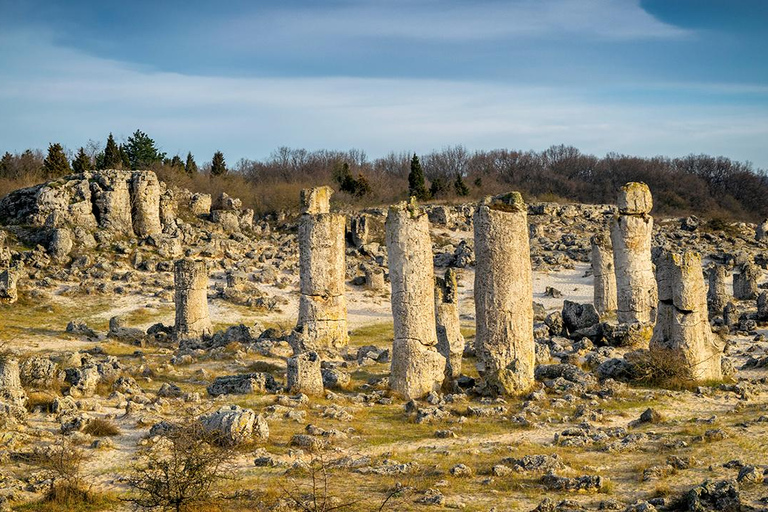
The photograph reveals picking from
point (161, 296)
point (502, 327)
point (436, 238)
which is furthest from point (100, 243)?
point (502, 327)

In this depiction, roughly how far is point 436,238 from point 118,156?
23.2 metres

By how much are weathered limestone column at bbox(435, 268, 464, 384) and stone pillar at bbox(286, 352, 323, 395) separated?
3017 mm

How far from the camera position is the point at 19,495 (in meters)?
11.0

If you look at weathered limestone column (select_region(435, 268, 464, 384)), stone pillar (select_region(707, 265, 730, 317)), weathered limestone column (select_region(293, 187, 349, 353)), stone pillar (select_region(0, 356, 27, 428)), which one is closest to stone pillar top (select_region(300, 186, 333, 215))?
weathered limestone column (select_region(293, 187, 349, 353))

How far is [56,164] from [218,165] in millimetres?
14271

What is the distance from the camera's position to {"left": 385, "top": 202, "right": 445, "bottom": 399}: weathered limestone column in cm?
1773

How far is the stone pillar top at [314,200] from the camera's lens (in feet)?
82.6

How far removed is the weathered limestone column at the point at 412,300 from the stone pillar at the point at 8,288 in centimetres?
1857

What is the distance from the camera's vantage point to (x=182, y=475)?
10.6 metres

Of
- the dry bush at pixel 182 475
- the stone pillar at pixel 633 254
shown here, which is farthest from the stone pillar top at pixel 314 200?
the dry bush at pixel 182 475

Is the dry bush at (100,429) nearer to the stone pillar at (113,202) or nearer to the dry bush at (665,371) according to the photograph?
the dry bush at (665,371)

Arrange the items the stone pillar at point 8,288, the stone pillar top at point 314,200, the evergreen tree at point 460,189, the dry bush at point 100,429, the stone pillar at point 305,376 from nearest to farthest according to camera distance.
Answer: the dry bush at point 100,429
the stone pillar at point 305,376
the stone pillar top at point 314,200
the stone pillar at point 8,288
the evergreen tree at point 460,189

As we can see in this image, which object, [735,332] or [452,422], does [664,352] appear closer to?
[452,422]

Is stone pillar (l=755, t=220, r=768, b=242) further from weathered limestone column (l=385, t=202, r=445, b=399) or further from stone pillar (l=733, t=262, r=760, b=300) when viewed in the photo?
weathered limestone column (l=385, t=202, r=445, b=399)
